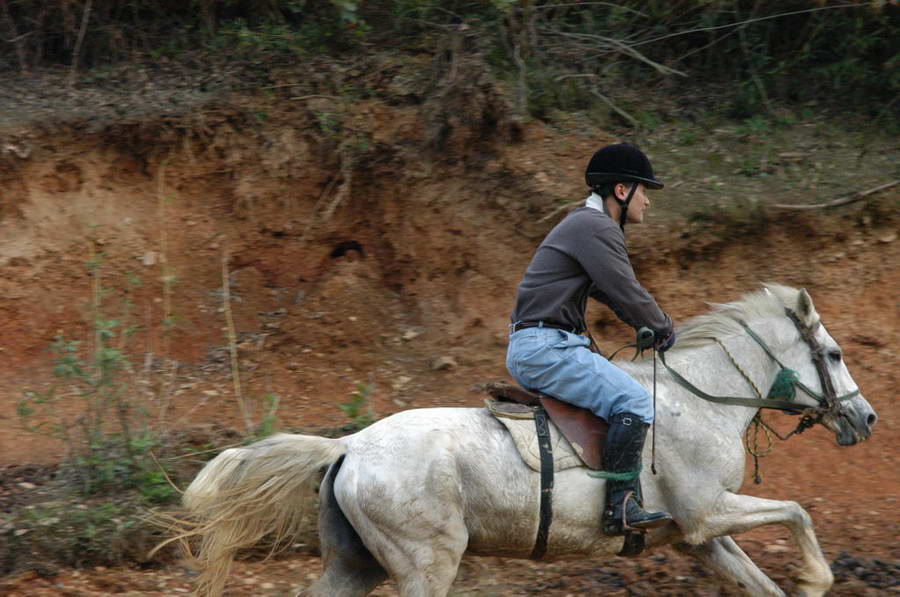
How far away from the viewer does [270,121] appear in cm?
966

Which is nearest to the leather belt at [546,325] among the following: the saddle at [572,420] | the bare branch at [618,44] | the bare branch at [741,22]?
the saddle at [572,420]

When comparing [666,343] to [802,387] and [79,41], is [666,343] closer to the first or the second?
[802,387]

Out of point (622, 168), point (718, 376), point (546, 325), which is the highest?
point (622, 168)

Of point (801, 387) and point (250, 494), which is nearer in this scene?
point (250, 494)

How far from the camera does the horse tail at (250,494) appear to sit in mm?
4696

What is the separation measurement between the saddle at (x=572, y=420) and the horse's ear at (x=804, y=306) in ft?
4.23

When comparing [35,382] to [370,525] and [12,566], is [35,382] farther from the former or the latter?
[370,525]

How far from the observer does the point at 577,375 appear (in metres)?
4.86

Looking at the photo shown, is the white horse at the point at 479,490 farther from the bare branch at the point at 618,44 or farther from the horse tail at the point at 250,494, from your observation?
the bare branch at the point at 618,44

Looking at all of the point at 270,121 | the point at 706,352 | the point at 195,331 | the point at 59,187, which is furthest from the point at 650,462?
the point at 59,187

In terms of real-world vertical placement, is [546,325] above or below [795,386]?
above

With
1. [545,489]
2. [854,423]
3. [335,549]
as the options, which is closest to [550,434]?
[545,489]

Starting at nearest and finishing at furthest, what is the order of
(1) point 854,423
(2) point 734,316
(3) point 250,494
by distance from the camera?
(3) point 250,494 < (1) point 854,423 < (2) point 734,316

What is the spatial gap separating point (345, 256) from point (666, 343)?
4.94 m
